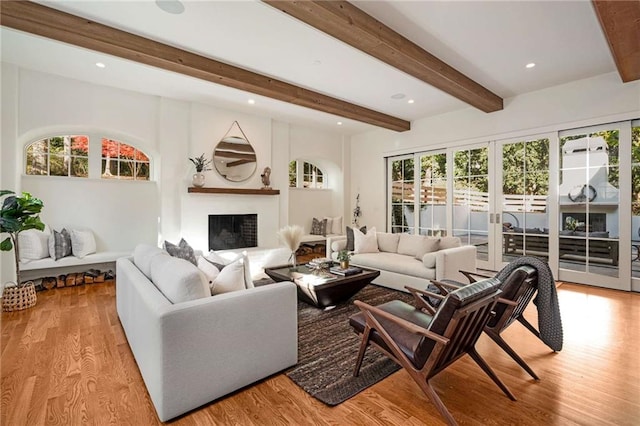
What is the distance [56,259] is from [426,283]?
502 cm

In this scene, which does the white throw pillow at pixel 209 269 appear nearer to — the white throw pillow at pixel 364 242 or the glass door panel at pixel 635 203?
the white throw pillow at pixel 364 242

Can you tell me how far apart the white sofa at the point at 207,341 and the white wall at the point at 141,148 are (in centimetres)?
328

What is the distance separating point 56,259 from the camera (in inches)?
167

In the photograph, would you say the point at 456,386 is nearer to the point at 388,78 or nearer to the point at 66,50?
the point at 388,78

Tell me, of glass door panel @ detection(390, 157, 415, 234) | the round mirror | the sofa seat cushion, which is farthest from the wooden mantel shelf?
glass door panel @ detection(390, 157, 415, 234)

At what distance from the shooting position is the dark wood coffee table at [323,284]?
313cm

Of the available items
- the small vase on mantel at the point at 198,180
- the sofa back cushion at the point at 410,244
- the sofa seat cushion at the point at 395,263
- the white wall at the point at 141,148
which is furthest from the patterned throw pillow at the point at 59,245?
the sofa back cushion at the point at 410,244

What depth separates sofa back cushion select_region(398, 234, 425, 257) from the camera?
4422mm

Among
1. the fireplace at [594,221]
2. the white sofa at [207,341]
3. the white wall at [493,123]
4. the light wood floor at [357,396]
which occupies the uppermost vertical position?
the white wall at [493,123]

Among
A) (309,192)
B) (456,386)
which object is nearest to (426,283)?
(456,386)

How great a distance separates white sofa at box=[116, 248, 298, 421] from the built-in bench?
2.93 meters

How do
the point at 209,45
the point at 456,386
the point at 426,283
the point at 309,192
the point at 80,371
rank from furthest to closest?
1. the point at 309,192
2. the point at 426,283
3. the point at 209,45
4. the point at 80,371
5. the point at 456,386

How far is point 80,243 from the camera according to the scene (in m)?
4.43

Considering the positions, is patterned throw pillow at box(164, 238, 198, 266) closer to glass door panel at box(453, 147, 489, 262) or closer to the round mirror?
the round mirror
